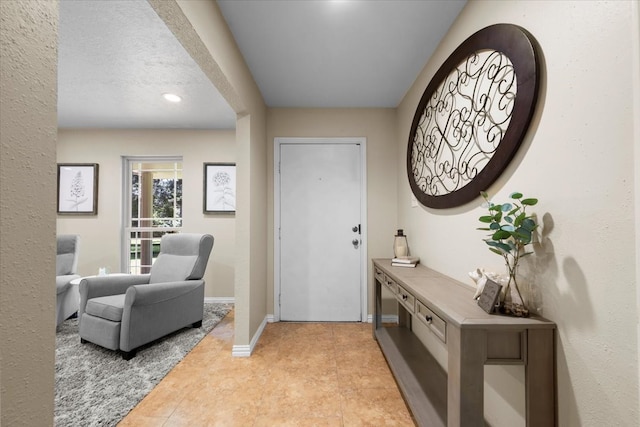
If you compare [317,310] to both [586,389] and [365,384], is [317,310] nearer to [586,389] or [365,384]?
[365,384]

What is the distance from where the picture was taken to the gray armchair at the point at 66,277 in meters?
2.90

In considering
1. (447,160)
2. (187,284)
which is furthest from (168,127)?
(447,160)

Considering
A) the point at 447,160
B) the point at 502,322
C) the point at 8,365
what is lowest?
the point at 502,322

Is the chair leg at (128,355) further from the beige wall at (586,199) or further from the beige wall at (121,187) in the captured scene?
the beige wall at (586,199)

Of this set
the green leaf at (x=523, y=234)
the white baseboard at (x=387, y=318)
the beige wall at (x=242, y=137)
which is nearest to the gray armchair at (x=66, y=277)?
the beige wall at (x=242, y=137)

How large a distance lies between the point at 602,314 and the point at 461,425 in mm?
610

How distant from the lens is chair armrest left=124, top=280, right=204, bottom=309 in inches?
90.0

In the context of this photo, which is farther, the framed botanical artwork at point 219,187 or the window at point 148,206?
the window at point 148,206

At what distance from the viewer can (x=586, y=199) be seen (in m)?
0.92

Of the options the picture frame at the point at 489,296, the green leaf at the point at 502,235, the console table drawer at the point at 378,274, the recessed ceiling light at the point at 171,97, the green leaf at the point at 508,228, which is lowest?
the console table drawer at the point at 378,274

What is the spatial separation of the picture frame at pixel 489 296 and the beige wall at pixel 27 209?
1.39 meters

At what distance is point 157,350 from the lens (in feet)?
7.96

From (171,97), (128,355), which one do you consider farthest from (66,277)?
(171,97)

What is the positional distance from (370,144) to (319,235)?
1171mm
